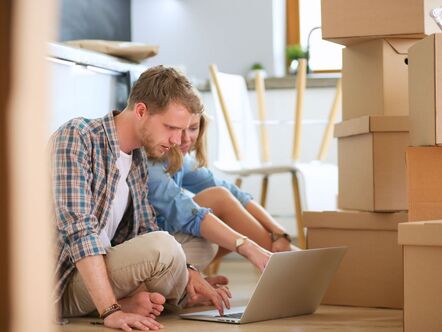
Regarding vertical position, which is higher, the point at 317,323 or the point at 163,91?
the point at 163,91

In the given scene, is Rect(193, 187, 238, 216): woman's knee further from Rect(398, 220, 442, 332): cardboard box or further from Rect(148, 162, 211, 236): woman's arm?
Rect(398, 220, 442, 332): cardboard box

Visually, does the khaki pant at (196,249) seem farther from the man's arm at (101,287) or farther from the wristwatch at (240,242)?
the man's arm at (101,287)

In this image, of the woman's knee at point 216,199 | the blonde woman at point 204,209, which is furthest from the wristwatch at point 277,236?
the woman's knee at point 216,199

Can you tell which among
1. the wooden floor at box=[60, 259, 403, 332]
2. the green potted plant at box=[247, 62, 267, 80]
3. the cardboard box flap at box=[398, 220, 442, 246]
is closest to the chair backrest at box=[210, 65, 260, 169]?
the green potted plant at box=[247, 62, 267, 80]

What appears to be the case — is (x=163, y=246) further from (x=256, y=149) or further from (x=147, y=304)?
(x=256, y=149)

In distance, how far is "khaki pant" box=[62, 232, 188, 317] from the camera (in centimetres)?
192

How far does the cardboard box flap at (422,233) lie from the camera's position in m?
1.62

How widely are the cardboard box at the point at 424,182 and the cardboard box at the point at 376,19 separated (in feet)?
1.34

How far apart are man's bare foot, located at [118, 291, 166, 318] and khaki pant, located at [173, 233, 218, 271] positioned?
0.41m

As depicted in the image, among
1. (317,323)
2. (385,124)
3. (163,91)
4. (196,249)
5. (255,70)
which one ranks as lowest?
(317,323)

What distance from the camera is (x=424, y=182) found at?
6.26 ft

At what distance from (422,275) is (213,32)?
9.20ft

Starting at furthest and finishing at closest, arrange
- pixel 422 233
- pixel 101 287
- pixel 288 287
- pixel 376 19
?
1. pixel 376 19
2. pixel 288 287
3. pixel 101 287
4. pixel 422 233

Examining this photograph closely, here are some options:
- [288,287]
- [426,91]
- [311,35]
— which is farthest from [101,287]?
[311,35]
